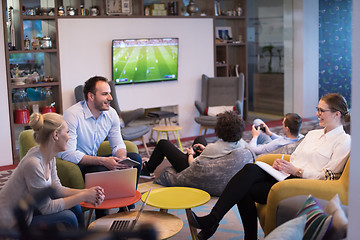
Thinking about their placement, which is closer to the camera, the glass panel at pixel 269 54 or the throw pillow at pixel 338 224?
the throw pillow at pixel 338 224

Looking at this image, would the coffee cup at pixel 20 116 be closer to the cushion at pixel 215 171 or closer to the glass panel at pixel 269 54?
the cushion at pixel 215 171

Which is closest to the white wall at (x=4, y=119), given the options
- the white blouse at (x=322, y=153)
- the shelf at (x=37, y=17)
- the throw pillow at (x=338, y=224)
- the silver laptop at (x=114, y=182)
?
the shelf at (x=37, y=17)

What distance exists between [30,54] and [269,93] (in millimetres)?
4813

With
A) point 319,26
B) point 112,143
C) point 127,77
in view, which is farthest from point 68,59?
point 319,26

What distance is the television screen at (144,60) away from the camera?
7.58 m

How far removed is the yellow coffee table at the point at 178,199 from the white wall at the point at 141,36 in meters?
3.79

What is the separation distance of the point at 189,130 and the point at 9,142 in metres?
2.91

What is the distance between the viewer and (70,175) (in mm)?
4137

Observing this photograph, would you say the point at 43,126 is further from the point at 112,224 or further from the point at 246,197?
the point at 246,197

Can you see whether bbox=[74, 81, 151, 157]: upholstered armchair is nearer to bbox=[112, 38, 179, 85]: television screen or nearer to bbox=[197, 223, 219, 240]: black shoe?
bbox=[112, 38, 179, 85]: television screen

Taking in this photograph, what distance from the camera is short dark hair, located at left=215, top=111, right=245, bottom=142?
178 inches

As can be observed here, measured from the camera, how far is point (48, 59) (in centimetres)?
729

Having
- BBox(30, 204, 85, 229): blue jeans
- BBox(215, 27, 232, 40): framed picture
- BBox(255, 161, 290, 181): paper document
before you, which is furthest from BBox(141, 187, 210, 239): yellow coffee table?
BBox(215, 27, 232, 40): framed picture

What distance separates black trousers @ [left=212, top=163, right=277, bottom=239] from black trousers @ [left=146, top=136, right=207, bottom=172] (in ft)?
4.91
